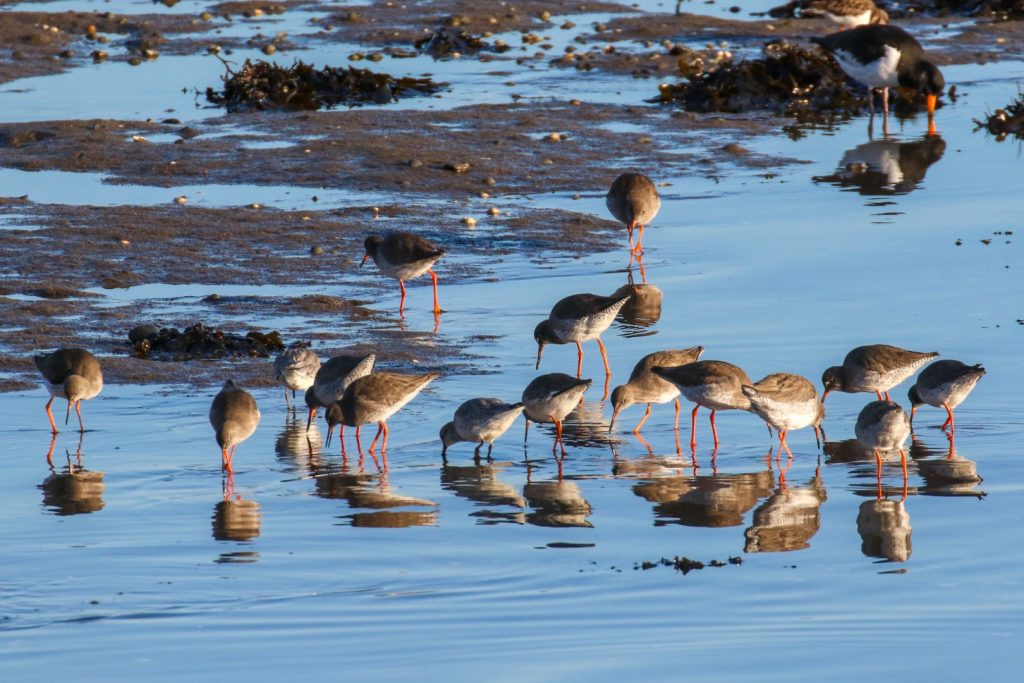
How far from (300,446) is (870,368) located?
3.57 metres

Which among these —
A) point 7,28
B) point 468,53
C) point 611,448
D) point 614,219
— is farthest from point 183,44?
point 611,448

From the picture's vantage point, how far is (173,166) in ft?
59.4

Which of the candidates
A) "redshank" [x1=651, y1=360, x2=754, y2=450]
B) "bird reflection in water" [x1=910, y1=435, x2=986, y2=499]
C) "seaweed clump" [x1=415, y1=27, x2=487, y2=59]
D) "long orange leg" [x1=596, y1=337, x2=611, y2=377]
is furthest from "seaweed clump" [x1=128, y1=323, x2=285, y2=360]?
"seaweed clump" [x1=415, y1=27, x2=487, y2=59]

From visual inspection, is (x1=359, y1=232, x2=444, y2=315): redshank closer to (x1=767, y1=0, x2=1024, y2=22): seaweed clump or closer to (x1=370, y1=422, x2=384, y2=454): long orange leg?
(x1=370, y1=422, x2=384, y2=454): long orange leg

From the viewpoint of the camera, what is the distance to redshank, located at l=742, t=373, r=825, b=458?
9320 millimetres

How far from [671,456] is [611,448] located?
1.28 feet

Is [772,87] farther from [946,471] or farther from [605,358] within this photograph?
[946,471]

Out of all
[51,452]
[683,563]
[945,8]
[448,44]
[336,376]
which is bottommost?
[683,563]

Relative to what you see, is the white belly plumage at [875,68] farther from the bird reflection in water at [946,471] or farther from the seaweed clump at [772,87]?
the bird reflection in water at [946,471]

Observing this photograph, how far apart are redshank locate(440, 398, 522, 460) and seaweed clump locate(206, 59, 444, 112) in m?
12.7

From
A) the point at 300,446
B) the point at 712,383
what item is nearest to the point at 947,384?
the point at 712,383

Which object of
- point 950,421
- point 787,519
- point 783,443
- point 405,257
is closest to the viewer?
point 787,519

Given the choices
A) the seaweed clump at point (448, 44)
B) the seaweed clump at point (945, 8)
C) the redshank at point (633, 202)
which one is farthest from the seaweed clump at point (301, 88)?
the seaweed clump at point (945, 8)

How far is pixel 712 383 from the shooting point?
960cm
